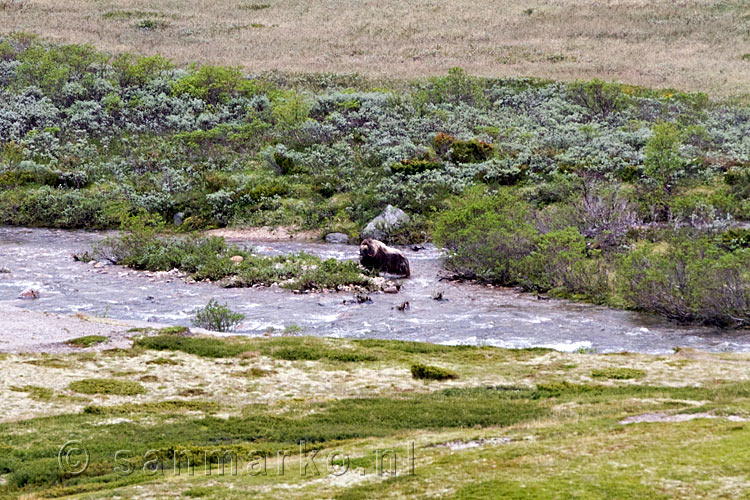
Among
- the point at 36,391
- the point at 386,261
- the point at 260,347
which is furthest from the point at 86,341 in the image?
the point at 386,261

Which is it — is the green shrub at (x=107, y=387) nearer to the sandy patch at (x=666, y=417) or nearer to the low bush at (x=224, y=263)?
the sandy patch at (x=666, y=417)

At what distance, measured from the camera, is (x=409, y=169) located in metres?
53.9

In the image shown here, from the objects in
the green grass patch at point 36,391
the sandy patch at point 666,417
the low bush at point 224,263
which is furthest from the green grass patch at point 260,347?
Answer: the low bush at point 224,263

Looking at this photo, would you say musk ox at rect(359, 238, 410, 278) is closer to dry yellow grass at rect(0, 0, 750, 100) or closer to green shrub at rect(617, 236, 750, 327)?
green shrub at rect(617, 236, 750, 327)

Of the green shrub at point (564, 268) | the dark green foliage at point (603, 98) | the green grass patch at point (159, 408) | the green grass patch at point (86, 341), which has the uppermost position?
the dark green foliage at point (603, 98)

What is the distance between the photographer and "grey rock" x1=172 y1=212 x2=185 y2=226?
51612mm

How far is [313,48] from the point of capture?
314 feet

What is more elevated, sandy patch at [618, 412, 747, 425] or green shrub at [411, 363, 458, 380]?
sandy patch at [618, 412, 747, 425]

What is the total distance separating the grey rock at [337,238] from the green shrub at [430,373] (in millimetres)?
24072

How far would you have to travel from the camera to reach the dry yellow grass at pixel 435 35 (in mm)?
83750

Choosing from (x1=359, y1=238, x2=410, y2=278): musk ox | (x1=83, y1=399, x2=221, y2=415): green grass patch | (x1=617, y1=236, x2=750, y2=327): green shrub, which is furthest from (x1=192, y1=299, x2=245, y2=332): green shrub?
(x1=617, y1=236, x2=750, y2=327): green shrub

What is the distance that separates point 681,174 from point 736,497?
4052cm

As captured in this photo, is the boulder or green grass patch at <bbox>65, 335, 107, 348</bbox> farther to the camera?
the boulder

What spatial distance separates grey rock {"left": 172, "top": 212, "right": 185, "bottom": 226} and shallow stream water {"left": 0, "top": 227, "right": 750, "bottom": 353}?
9.51 metres
